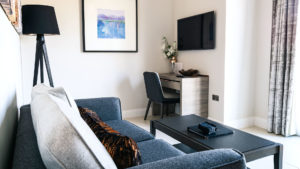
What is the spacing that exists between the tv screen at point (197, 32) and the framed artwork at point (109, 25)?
77 cm

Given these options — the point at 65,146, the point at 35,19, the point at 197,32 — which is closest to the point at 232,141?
the point at 65,146

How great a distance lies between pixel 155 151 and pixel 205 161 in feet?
2.51

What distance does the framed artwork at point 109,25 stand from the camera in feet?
11.9

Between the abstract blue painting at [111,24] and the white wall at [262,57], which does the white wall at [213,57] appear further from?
the abstract blue painting at [111,24]

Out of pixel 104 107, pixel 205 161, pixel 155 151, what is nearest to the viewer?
pixel 205 161

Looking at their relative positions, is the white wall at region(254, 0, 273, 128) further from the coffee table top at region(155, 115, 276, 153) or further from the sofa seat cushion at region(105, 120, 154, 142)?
the sofa seat cushion at region(105, 120, 154, 142)

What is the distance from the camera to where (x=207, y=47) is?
3.47 meters

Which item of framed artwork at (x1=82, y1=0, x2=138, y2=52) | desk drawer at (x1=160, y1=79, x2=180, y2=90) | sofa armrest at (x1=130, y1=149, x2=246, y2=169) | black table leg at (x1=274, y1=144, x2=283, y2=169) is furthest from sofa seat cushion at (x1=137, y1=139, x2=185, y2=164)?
framed artwork at (x1=82, y1=0, x2=138, y2=52)

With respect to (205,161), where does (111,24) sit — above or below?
above

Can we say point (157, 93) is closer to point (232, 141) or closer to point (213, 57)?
point (213, 57)

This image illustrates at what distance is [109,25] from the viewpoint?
3766 mm

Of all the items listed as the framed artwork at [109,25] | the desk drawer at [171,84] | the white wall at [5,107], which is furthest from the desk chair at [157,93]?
the white wall at [5,107]

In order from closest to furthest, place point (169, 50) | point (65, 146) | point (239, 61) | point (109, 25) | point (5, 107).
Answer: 1. point (65, 146)
2. point (5, 107)
3. point (239, 61)
4. point (109, 25)
5. point (169, 50)

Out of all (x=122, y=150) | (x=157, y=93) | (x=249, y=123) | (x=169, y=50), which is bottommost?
(x=249, y=123)
